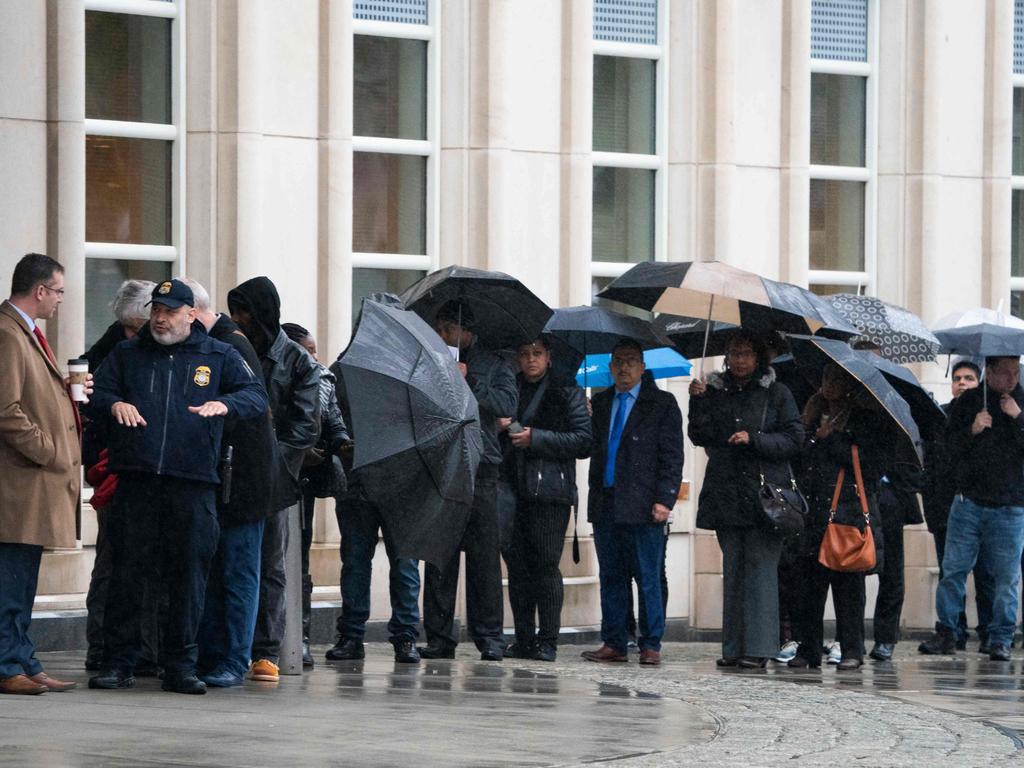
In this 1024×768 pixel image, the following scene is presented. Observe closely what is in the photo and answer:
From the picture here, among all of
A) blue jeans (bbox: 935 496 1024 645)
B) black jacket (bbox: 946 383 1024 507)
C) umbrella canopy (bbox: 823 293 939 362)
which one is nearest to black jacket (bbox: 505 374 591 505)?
umbrella canopy (bbox: 823 293 939 362)

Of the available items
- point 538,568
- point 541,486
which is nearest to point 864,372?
point 541,486

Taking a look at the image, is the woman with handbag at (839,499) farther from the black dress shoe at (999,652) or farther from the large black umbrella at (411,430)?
the large black umbrella at (411,430)

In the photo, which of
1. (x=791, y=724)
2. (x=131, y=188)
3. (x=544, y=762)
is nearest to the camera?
(x=544, y=762)

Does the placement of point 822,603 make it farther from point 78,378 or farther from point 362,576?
point 78,378

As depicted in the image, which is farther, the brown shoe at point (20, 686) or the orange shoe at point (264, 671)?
the orange shoe at point (264, 671)

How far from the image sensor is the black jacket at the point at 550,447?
1389cm

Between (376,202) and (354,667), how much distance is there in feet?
15.5

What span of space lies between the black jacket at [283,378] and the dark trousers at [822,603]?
153 inches

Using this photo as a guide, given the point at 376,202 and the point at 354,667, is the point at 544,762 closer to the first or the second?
the point at 354,667

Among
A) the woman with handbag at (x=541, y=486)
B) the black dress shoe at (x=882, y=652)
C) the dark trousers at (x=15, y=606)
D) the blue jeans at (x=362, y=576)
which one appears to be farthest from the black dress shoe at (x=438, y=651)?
the dark trousers at (x=15, y=606)

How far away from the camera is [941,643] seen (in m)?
16.0

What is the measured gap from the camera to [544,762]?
28.3ft

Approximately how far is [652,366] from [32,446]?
5.86 metres

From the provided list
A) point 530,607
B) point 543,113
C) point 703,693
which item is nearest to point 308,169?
point 543,113
